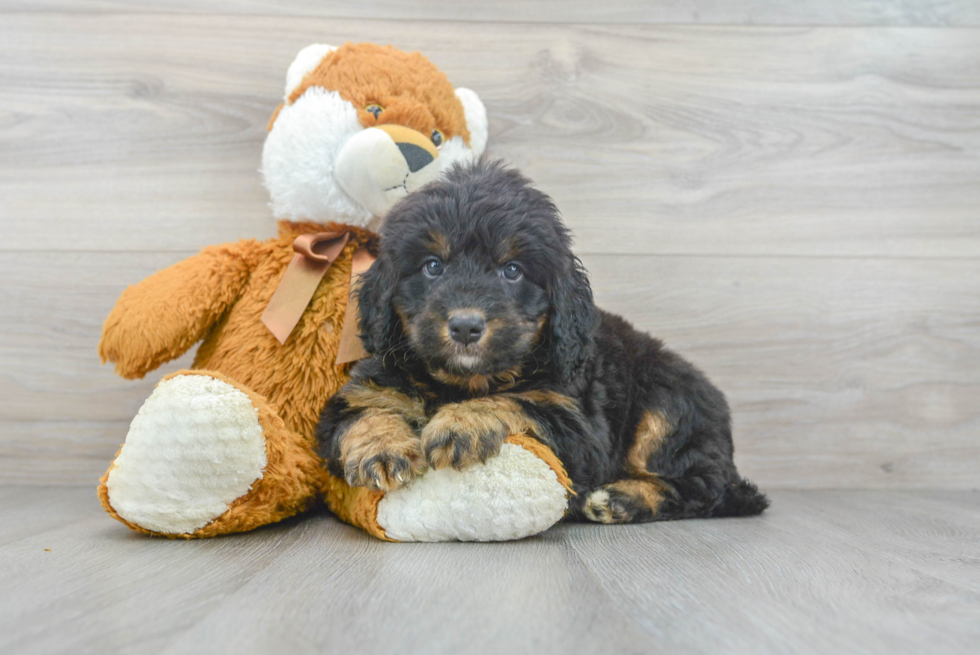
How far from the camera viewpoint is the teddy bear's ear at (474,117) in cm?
250

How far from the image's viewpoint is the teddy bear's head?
6.98 ft

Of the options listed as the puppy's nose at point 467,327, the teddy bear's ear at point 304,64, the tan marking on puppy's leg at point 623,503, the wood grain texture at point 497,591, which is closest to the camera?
the wood grain texture at point 497,591

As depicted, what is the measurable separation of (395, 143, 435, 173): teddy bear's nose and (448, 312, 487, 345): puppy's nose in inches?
26.3

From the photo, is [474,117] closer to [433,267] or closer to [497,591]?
[433,267]

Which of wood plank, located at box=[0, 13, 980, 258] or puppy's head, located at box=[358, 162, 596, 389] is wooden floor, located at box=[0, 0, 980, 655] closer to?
wood plank, located at box=[0, 13, 980, 258]

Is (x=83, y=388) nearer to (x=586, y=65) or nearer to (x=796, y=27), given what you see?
(x=586, y=65)

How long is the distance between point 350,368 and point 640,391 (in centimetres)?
91

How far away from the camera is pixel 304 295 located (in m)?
2.19

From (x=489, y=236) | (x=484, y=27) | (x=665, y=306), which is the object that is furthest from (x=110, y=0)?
(x=665, y=306)

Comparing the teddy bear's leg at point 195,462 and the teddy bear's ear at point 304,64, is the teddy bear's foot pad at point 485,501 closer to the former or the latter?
the teddy bear's leg at point 195,462

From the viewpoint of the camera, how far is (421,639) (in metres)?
1.12

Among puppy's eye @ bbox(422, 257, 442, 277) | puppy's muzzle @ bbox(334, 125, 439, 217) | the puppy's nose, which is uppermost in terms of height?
puppy's muzzle @ bbox(334, 125, 439, 217)

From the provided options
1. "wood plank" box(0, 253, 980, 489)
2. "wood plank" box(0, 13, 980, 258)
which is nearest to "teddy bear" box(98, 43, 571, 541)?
"wood plank" box(0, 13, 980, 258)

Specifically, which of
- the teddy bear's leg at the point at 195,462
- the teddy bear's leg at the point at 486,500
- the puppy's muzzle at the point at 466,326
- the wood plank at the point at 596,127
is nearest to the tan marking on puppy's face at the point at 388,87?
the wood plank at the point at 596,127
